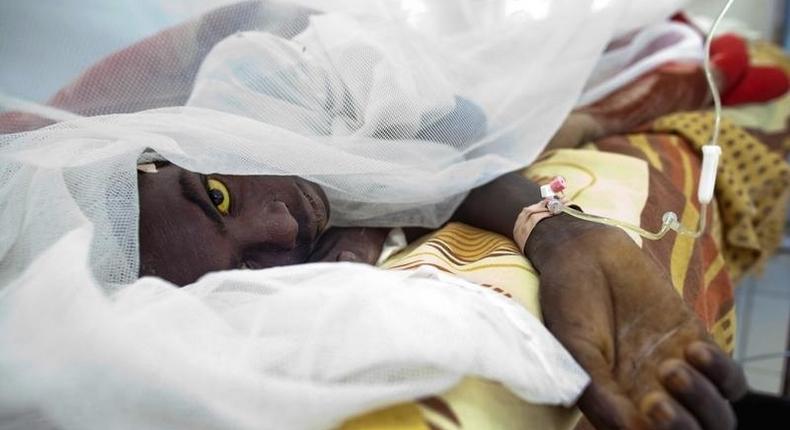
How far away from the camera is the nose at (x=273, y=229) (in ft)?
1.94

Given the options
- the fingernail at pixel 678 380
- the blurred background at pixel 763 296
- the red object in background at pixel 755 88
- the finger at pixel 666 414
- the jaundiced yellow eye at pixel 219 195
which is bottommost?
the blurred background at pixel 763 296

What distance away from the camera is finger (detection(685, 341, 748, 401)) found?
0.45 meters

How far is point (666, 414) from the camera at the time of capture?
1.38 feet

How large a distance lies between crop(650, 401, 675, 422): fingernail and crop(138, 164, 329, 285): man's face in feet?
1.06

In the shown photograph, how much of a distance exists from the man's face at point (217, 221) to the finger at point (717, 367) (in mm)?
330

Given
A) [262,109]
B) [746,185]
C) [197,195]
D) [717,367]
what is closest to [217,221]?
[197,195]

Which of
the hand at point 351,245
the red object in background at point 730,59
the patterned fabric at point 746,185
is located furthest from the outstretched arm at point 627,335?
the red object in background at point 730,59

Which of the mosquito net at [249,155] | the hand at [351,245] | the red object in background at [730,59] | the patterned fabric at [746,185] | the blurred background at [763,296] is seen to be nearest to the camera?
the mosquito net at [249,155]

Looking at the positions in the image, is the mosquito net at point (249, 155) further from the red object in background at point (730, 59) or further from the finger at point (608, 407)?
the red object in background at point (730, 59)

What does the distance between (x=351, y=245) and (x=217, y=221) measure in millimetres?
167

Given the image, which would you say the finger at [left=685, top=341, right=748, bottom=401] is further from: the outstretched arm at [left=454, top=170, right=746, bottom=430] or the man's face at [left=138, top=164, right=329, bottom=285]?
the man's face at [left=138, top=164, right=329, bottom=285]

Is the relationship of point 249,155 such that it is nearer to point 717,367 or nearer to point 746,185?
point 717,367

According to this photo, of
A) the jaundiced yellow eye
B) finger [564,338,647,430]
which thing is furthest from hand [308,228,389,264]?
finger [564,338,647,430]

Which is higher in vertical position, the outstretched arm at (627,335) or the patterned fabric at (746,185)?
the outstretched arm at (627,335)
